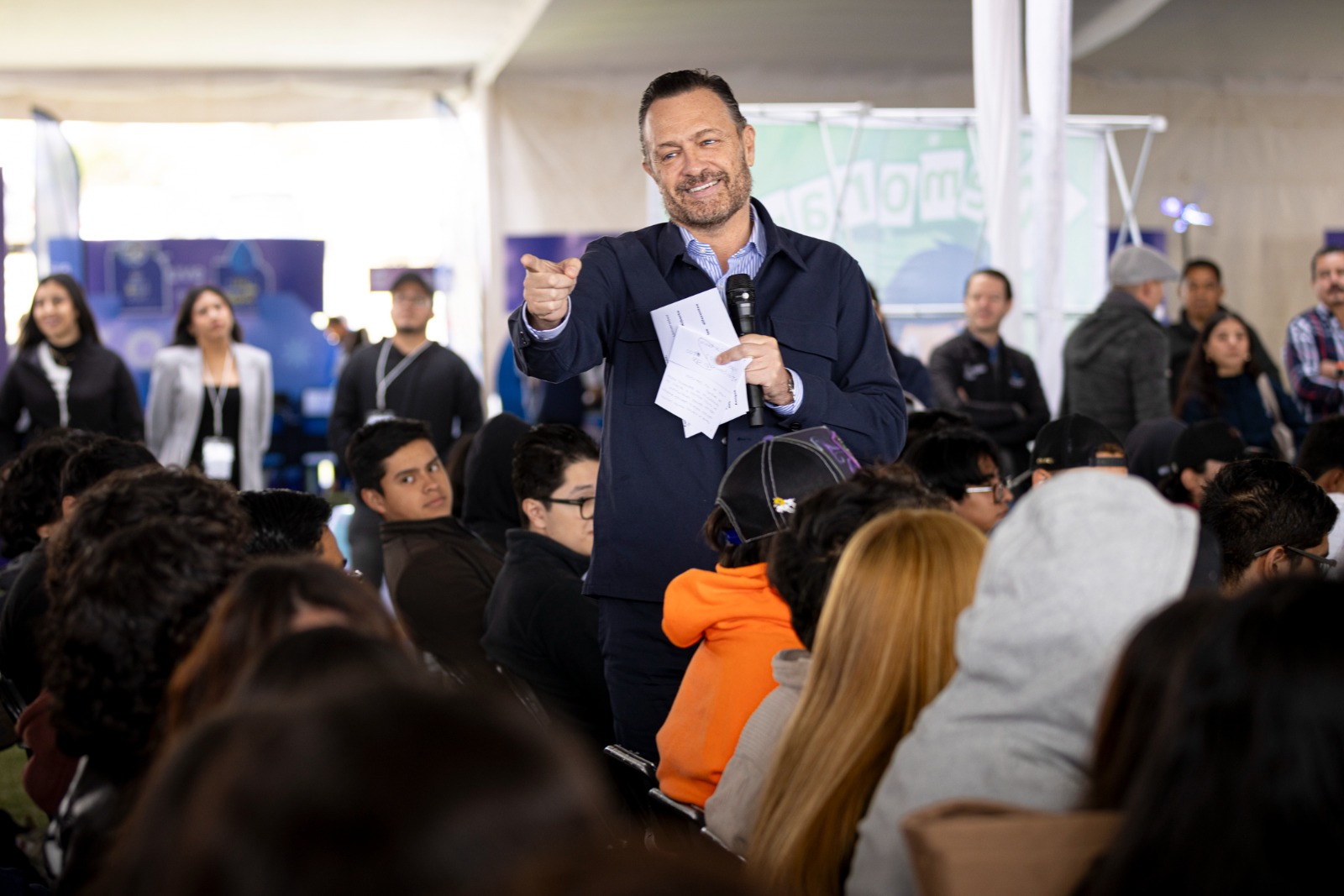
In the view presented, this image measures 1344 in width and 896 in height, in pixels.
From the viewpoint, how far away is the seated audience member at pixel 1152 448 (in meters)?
4.36

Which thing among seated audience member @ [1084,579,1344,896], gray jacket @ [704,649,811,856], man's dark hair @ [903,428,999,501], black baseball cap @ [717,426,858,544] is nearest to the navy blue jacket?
black baseball cap @ [717,426,858,544]

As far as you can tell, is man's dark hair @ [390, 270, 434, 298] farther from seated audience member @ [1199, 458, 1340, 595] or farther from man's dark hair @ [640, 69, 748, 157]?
seated audience member @ [1199, 458, 1340, 595]

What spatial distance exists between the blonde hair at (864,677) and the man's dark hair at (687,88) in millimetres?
1194

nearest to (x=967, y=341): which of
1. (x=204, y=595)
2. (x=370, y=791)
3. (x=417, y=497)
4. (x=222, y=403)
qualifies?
(x=417, y=497)

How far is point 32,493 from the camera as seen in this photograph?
3.22m

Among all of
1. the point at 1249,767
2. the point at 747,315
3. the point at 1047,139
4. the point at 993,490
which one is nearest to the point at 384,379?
the point at 1047,139

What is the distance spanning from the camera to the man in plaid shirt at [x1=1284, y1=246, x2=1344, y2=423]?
5.32 m

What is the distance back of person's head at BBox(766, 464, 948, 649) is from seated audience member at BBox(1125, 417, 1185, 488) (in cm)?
274

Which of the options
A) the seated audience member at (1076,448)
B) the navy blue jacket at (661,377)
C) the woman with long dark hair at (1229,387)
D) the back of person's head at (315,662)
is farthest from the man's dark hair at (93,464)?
the woman with long dark hair at (1229,387)

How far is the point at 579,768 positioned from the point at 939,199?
7.33 meters

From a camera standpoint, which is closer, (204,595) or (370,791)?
(370,791)

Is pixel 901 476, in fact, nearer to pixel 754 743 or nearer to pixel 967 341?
pixel 754 743

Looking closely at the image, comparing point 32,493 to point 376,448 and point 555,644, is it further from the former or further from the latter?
point 555,644

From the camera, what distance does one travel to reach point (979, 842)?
3.17ft
